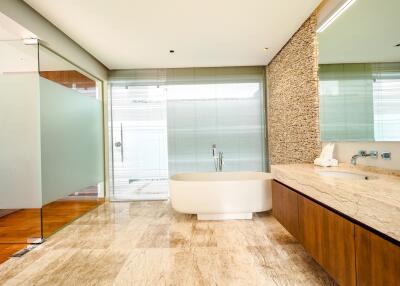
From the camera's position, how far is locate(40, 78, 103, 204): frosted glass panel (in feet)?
9.48

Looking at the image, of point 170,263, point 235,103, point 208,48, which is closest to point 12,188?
point 170,263

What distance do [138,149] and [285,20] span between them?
10.7ft

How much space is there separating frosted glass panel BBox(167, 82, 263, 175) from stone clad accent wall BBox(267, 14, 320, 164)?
342mm

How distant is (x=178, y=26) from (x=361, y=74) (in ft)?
6.71

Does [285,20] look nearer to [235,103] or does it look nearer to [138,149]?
[235,103]

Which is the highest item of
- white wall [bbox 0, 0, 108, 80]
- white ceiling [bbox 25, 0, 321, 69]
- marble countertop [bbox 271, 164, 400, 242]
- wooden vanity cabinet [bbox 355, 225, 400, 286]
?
white ceiling [bbox 25, 0, 321, 69]

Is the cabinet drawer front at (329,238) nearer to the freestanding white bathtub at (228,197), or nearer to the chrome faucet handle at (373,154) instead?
the chrome faucet handle at (373,154)

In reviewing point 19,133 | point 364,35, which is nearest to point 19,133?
point 19,133

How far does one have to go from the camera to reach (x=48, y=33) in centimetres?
285

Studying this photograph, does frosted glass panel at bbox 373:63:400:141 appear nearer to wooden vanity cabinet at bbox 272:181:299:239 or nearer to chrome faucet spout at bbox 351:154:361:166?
chrome faucet spout at bbox 351:154:361:166

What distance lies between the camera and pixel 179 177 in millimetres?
4047

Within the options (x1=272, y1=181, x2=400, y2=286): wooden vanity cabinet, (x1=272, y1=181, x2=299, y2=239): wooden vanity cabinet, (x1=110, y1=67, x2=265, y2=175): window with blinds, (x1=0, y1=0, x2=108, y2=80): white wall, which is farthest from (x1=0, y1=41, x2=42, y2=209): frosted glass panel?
(x1=272, y1=181, x2=400, y2=286): wooden vanity cabinet

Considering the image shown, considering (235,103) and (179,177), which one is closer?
(179,177)

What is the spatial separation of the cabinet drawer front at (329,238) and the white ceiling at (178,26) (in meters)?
2.08
